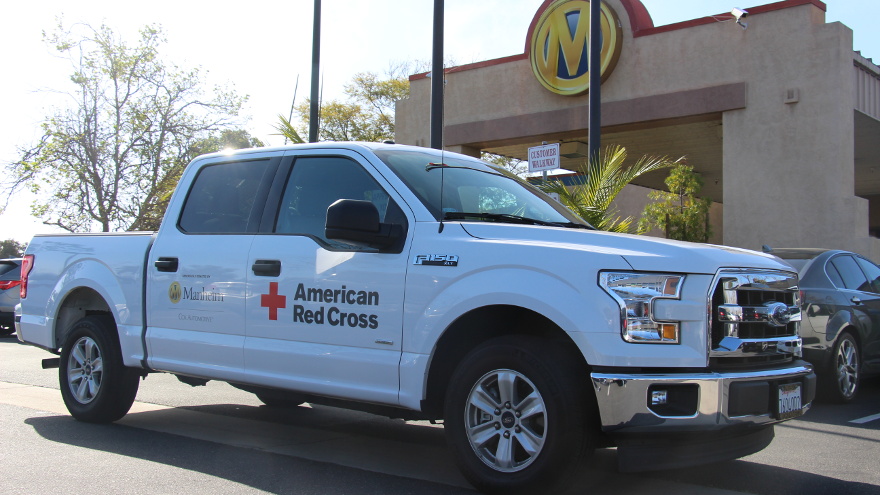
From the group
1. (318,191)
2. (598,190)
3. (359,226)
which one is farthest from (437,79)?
(359,226)

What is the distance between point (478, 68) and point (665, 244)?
16383mm

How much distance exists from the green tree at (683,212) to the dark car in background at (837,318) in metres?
6.48

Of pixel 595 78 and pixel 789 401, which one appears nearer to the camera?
pixel 789 401

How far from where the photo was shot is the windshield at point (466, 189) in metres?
5.04

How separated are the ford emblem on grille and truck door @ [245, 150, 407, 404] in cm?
196

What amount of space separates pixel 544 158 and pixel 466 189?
5.96 m

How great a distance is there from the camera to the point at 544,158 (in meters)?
11.1

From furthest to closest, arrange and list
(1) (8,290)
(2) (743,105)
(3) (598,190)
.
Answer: (1) (8,290)
(2) (743,105)
(3) (598,190)

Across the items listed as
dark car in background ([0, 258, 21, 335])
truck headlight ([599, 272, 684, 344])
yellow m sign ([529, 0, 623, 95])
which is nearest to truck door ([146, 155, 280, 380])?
truck headlight ([599, 272, 684, 344])

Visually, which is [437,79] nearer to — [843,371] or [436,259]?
[843,371]

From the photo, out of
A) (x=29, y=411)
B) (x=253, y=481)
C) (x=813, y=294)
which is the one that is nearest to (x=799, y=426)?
(x=813, y=294)

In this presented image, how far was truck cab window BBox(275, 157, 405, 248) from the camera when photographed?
17.3 ft

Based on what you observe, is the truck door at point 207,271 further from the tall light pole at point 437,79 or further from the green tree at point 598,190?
the tall light pole at point 437,79

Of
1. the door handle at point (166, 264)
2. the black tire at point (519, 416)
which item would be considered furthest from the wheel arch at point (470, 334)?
the door handle at point (166, 264)
